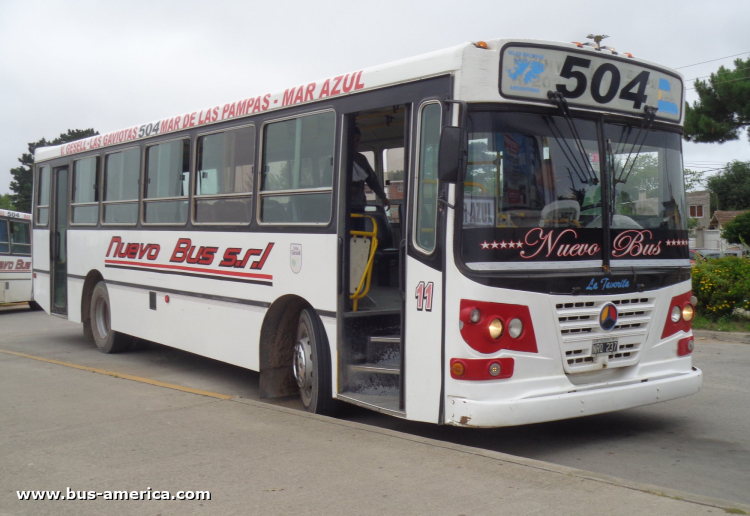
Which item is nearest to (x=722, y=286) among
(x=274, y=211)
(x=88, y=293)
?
(x=274, y=211)

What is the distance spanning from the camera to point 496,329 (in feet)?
18.5

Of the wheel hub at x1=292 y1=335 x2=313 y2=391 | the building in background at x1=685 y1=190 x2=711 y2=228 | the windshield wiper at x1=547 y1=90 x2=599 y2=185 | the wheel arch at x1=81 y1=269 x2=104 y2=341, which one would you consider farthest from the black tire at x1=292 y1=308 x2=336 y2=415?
the building in background at x1=685 y1=190 x2=711 y2=228

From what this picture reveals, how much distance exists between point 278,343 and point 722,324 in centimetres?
808

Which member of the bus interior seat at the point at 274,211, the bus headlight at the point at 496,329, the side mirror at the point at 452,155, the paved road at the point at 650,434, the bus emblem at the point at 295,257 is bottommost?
the paved road at the point at 650,434

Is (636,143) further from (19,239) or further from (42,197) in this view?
(19,239)

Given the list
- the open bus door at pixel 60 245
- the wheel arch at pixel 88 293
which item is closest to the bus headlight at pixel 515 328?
the wheel arch at pixel 88 293

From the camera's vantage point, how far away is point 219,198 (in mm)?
8883

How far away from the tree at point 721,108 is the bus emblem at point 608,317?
23885 mm

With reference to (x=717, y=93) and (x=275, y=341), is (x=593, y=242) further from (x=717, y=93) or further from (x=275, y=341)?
(x=717, y=93)

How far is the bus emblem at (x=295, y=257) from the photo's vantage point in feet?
24.4

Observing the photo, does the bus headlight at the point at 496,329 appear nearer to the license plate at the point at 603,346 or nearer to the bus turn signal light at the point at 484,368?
the bus turn signal light at the point at 484,368

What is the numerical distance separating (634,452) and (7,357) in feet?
28.5

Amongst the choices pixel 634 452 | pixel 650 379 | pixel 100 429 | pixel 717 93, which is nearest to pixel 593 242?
pixel 650 379

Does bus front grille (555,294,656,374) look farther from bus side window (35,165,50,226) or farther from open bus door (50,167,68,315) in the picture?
bus side window (35,165,50,226)
